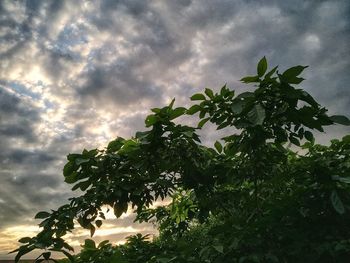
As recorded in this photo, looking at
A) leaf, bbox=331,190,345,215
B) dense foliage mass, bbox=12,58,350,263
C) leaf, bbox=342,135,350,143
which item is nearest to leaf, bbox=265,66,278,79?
dense foliage mass, bbox=12,58,350,263

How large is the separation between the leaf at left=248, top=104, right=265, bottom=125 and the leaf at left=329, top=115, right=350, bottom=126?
2.23ft

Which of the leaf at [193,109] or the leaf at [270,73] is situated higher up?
the leaf at [193,109]

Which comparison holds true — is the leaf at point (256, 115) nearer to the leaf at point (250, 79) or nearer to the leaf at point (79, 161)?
the leaf at point (250, 79)

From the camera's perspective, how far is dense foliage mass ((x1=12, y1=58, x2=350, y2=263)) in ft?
10.7

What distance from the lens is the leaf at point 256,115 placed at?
123 inches

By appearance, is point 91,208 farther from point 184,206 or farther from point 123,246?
point 184,206

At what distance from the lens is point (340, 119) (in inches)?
134

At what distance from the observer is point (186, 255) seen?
11.8 feet

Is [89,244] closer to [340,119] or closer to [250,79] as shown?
[250,79]

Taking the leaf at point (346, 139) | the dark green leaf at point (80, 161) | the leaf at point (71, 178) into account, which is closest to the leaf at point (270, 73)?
the leaf at point (346, 139)

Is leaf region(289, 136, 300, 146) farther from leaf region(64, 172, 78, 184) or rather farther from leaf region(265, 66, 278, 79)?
leaf region(64, 172, 78, 184)

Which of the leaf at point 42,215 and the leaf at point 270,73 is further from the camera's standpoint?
the leaf at point 42,215

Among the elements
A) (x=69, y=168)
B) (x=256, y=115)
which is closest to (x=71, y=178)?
(x=69, y=168)

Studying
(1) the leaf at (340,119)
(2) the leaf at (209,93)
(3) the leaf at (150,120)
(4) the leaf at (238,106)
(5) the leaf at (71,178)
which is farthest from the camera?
(5) the leaf at (71,178)
